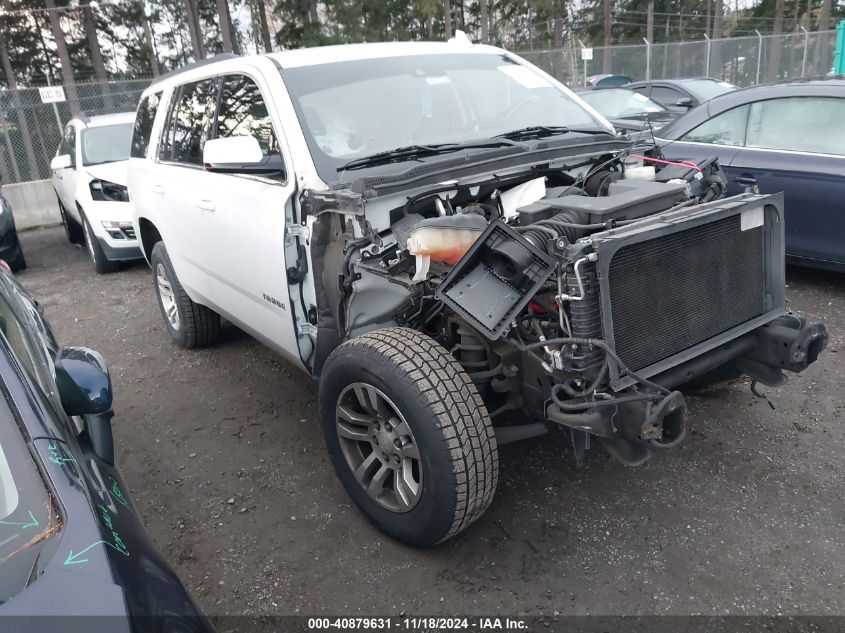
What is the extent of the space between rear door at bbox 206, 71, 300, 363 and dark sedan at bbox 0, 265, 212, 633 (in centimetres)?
131

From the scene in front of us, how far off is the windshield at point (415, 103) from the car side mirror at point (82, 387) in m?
1.41

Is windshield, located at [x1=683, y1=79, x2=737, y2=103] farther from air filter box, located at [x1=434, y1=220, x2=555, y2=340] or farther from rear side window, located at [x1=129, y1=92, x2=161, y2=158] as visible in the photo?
air filter box, located at [x1=434, y1=220, x2=555, y2=340]

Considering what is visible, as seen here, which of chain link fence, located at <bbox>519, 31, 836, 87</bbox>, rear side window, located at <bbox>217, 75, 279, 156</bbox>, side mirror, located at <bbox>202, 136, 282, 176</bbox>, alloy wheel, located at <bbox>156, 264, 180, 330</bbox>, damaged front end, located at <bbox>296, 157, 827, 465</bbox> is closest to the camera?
damaged front end, located at <bbox>296, 157, 827, 465</bbox>

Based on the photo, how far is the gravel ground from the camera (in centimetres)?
Result: 264

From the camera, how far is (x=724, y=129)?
5.86 meters

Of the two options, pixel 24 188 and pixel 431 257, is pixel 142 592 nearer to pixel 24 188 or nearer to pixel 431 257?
pixel 431 257

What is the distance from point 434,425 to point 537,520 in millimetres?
873

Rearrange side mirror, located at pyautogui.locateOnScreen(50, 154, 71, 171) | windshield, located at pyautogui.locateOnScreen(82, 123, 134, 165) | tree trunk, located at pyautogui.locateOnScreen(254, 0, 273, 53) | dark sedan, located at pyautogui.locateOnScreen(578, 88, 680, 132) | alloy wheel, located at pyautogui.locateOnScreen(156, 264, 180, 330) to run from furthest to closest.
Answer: tree trunk, located at pyautogui.locateOnScreen(254, 0, 273, 53)
dark sedan, located at pyautogui.locateOnScreen(578, 88, 680, 132)
side mirror, located at pyautogui.locateOnScreen(50, 154, 71, 171)
windshield, located at pyautogui.locateOnScreen(82, 123, 134, 165)
alloy wheel, located at pyautogui.locateOnScreen(156, 264, 180, 330)

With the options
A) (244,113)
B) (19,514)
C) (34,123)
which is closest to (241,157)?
(244,113)

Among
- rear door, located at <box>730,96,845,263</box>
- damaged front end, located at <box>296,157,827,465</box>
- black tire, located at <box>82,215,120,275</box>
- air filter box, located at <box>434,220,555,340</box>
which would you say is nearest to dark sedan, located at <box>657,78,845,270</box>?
rear door, located at <box>730,96,845,263</box>

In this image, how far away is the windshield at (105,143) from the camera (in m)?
8.47

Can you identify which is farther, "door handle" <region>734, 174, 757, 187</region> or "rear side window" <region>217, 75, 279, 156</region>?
"door handle" <region>734, 174, 757, 187</region>

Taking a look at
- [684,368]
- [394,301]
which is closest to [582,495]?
[684,368]

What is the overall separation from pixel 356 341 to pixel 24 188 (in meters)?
12.4
